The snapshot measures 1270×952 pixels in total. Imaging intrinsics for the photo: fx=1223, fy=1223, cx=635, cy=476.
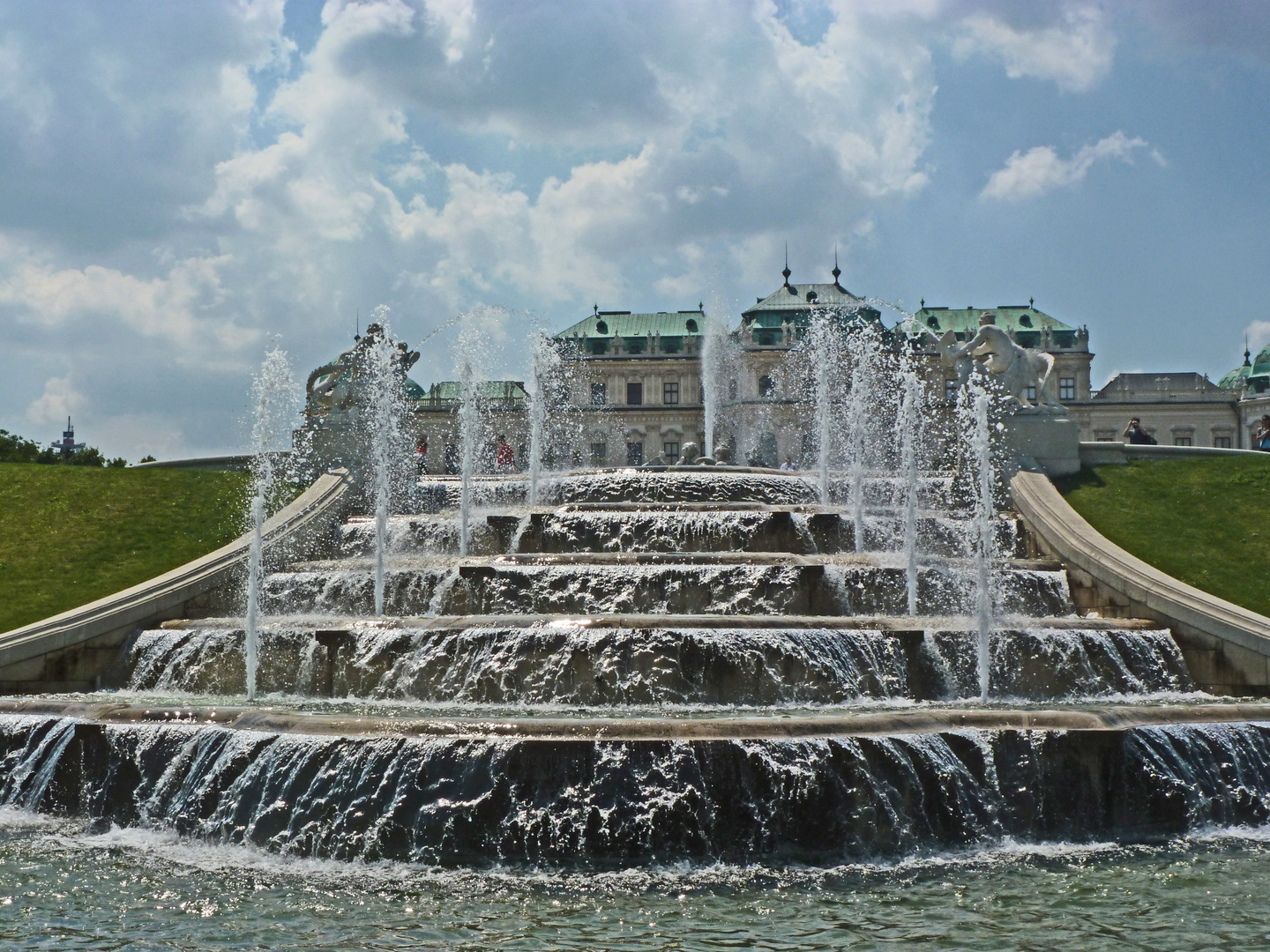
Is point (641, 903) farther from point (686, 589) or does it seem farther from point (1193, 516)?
point (1193, 516)

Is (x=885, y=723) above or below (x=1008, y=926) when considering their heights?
above

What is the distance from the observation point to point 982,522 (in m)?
16.9

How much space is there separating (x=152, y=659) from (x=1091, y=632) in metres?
11.4

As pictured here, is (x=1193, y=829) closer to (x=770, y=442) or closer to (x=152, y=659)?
(x=152, y=659)

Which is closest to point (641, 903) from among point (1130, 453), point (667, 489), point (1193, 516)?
point (667, 489)

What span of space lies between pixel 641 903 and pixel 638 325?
8080 centimetres

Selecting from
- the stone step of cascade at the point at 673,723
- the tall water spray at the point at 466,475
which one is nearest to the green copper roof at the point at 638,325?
the tall water spray at the point at 466,475

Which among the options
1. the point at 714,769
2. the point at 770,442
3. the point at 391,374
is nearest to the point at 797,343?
the point at 770,442

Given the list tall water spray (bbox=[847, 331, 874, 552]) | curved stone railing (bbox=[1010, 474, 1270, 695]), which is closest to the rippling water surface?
curved stone railing (bbox=[1010, 474, 1270, 695])

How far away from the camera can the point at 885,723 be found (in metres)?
9.91

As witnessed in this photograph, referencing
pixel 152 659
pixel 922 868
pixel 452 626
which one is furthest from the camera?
pixel 152 659

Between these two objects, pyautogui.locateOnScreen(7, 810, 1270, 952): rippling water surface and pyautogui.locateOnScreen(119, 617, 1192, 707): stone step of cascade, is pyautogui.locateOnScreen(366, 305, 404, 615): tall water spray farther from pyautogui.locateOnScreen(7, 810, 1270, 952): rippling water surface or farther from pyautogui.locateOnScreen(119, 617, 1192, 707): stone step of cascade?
pyautogui.locateOnScreen(7, 810, 1270, 952): rippling water surface

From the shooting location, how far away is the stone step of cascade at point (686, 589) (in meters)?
15.5

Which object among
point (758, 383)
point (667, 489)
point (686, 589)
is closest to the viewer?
point (686, 589)
